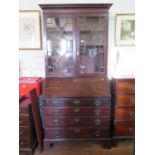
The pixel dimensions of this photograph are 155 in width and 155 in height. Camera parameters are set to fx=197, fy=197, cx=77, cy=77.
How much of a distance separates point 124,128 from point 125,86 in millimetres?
610

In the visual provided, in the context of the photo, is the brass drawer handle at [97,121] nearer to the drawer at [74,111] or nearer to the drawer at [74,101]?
the drawer at [74,111]

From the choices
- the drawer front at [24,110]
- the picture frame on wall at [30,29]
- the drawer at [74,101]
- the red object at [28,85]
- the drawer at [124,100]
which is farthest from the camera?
the picture frame on wall at [30,29]

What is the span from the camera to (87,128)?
273cm

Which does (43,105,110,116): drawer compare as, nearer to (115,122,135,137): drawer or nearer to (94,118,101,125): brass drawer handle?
(94,118,101,125): brass drawer handle

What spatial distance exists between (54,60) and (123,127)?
1.39 m

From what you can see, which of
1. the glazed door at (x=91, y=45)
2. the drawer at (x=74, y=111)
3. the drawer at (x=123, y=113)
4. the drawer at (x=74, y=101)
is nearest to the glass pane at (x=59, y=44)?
the glazed door at (x=91, y=45)

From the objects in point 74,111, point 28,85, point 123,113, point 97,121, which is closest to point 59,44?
point 28,85

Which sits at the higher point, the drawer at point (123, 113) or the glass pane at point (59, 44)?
the glass pane at point (59, 44)

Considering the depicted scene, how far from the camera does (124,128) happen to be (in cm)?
283

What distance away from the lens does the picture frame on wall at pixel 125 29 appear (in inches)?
124

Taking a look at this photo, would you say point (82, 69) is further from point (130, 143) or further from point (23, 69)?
point (130, 143)

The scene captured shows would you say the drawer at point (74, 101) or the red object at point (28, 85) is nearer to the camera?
the drawer at point (74, 101)
